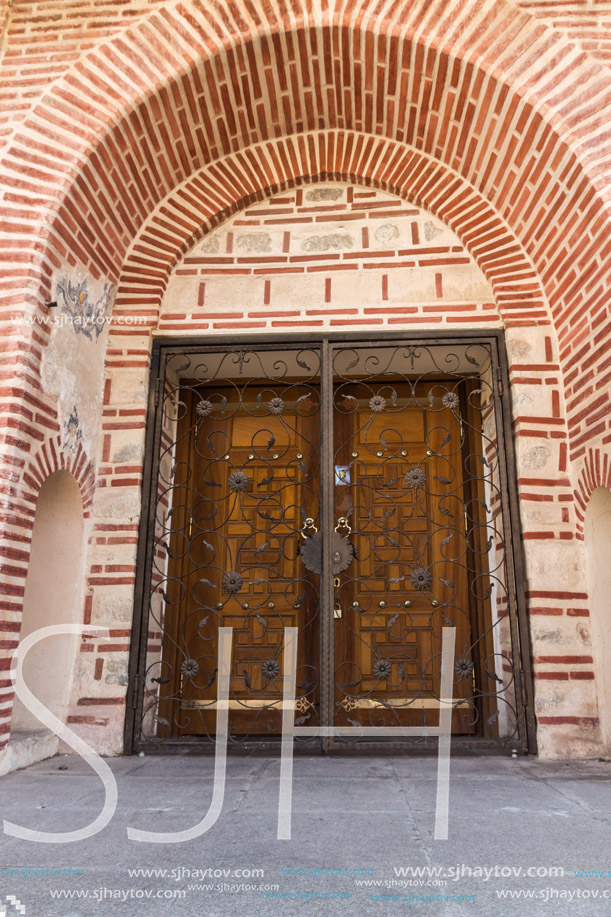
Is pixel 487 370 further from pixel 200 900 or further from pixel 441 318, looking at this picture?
pixel 200 900

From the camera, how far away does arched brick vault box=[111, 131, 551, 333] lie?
3990 millimetres

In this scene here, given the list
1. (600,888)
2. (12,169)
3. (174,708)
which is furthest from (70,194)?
(600,888)

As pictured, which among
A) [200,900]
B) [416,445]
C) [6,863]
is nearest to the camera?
[200,900]

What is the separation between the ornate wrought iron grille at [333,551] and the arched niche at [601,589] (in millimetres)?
385

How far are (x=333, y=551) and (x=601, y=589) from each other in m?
1.50

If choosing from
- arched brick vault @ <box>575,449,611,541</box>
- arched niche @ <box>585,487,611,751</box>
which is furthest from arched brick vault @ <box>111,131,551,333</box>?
arched niche @ <box>585,487,611,751</box>

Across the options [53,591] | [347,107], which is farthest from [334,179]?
[53,591]

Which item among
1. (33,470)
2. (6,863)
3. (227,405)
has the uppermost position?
(227,405)

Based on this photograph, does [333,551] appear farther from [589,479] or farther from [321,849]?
[321,849]

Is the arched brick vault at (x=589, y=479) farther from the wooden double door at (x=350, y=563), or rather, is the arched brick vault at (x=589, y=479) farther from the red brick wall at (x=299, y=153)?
the wooden double door at (x=350, y=563)

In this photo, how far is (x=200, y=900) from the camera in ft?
5.37

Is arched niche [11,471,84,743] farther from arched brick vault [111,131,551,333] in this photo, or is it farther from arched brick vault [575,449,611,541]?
arched brick vault [575,449,611,541]

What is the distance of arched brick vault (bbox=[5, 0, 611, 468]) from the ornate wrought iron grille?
0.74m

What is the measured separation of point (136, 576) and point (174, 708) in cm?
113
